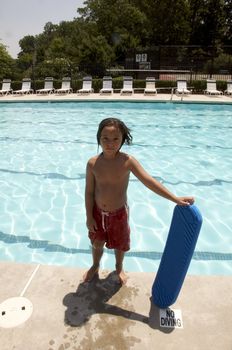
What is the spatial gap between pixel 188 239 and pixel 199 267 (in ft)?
7.47

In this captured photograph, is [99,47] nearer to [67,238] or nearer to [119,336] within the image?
[67,238]

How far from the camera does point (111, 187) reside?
257cm

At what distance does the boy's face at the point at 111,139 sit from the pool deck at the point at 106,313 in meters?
1.16

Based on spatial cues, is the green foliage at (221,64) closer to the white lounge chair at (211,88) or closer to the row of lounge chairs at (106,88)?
the white lounge chair at (211,88)

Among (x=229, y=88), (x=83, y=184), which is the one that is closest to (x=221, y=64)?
(x=229, y=88)

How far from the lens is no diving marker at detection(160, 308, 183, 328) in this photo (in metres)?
2.35

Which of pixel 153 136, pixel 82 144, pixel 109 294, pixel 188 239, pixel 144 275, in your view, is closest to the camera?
pixel 188 239

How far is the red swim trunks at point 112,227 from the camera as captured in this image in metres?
2.65

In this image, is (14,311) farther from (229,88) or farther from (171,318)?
(229,88)

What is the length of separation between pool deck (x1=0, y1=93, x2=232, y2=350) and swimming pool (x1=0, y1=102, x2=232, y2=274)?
1480 millimetres

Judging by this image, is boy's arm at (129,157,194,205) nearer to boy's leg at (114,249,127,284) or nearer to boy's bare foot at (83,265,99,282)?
boy's leg at (114,249,127,284)

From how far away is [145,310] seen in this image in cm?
249

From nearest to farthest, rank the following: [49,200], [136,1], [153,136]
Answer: [49,200] → [153,136] → [136,1]

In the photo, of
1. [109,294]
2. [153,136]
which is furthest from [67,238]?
[153,136]
